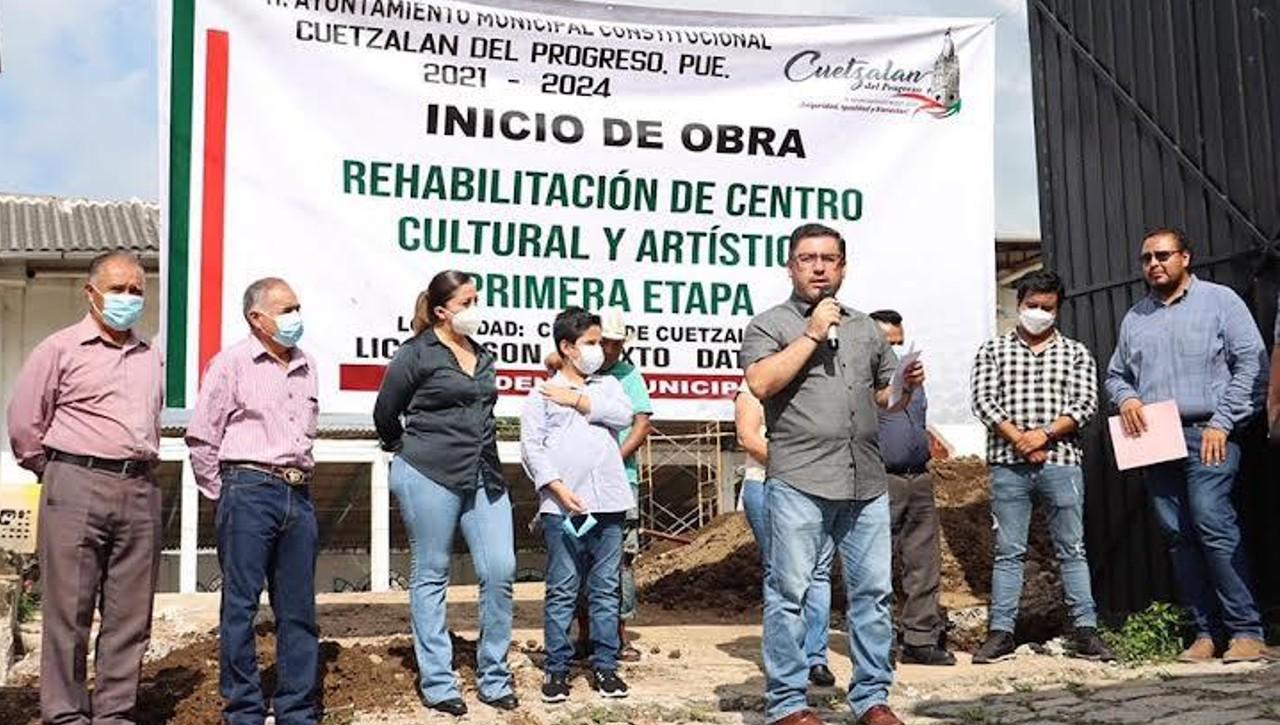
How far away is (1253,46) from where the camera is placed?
7.16 meters

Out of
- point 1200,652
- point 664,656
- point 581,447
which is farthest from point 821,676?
point 1200,652

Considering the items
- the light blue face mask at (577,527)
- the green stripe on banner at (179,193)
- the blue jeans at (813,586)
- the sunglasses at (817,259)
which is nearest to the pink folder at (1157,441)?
the blue jeans at (813,586)

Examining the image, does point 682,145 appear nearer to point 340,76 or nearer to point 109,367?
point 340,76

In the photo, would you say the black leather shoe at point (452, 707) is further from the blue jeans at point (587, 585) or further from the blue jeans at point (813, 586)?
the blue jeans at point (813, 586)

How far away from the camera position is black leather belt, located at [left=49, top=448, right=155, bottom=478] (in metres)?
5.30

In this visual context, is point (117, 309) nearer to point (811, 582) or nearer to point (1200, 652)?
point (811, 582)

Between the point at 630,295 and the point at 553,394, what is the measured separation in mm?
1141

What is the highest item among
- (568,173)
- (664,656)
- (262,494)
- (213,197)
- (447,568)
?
(568,173)

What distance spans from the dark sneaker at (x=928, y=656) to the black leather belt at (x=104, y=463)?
3755 mm

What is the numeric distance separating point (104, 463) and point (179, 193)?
1.80 meters

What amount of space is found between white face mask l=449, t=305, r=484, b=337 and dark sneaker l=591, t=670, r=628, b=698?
160 cm

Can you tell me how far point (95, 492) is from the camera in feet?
17.4

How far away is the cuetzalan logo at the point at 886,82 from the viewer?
305 inches

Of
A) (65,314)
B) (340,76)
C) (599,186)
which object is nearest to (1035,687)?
(599,186)
